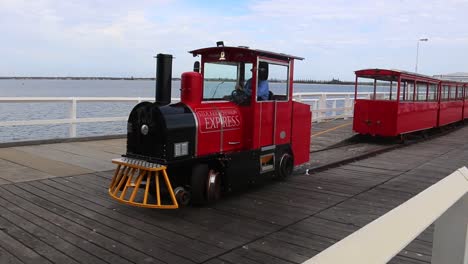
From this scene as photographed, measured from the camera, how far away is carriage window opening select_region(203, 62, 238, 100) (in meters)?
7.05

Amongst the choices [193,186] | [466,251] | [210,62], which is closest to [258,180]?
[193,186]

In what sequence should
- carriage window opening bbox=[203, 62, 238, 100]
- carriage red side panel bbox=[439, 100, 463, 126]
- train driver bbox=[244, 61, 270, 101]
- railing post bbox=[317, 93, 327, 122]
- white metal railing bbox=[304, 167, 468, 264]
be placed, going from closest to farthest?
white metal railing bbox=[304, 167, 468, 264] < train driver bbox=[244, 61, 270, 101] < carriage window opening bbox=[203, 62, 238, 100] < carriage red side panel bbox=[439, 100, 463, 126] < railing post bbox=[317, 93, 327, 122]

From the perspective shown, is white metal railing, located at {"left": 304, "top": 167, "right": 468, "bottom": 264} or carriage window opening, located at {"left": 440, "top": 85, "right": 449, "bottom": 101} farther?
carriage window opening, located at {"left": 440, "top": 85, "right": 449, "bottom": 101}

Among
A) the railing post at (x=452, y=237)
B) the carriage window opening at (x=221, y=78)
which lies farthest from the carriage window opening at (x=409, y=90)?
the railing post at (x=452, y=237)

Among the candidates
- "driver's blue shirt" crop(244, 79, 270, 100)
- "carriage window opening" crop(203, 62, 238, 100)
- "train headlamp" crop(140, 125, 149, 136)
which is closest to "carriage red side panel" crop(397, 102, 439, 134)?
"driver's blue shirt" crop(244, 79, 270, 100)

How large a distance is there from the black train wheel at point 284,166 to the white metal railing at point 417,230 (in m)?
5.16

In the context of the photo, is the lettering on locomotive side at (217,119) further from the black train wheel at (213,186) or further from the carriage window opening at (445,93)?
the carriage window opening at (445,93)

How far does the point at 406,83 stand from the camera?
14.2m

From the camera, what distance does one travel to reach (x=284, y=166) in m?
7.55

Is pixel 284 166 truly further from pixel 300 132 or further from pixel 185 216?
pixel 185 216

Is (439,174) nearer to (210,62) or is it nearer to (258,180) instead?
(258,180)

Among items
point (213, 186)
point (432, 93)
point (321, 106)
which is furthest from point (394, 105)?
point (213, 186)

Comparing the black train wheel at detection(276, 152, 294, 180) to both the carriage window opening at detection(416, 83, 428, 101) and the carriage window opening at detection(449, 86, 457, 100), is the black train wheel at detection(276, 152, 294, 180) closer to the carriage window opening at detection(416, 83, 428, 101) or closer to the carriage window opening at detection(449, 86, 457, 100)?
the carriage window opening at detection(416, 83, 428, 101)

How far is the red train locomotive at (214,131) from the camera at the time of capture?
5.64 meters
